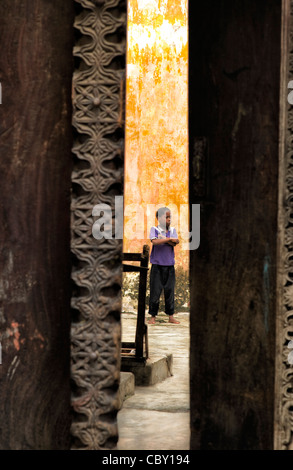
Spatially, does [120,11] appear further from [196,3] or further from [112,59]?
[196,3]

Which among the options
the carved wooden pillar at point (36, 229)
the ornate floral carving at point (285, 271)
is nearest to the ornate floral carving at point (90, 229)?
the carved wooden pillar at point (36, 229)

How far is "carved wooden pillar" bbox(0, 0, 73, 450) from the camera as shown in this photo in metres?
2.43

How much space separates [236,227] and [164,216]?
5.92 meters

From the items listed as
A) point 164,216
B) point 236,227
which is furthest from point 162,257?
point 236,227

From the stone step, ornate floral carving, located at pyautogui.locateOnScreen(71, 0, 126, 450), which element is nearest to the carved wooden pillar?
ornate floral carving, located at pyautogui.locateOnScreen(71, 0, 126, 450)

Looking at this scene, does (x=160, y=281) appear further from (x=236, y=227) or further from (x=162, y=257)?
(x=236, y=227)

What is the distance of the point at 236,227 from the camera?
2582 mm

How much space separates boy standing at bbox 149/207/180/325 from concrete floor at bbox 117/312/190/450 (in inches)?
58.5

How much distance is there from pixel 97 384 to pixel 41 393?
0.91ft

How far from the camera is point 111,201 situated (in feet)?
Result: 7.59

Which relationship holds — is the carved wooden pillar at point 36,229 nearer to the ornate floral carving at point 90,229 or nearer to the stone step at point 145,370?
the ornate floral carving at point 90,229

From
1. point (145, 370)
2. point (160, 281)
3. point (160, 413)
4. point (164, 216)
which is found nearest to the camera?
point (160, 413)

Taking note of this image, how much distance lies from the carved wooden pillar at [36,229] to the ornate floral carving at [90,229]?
0.42 ft

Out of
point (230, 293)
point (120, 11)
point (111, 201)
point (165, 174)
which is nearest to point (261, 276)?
point (230, 293)
